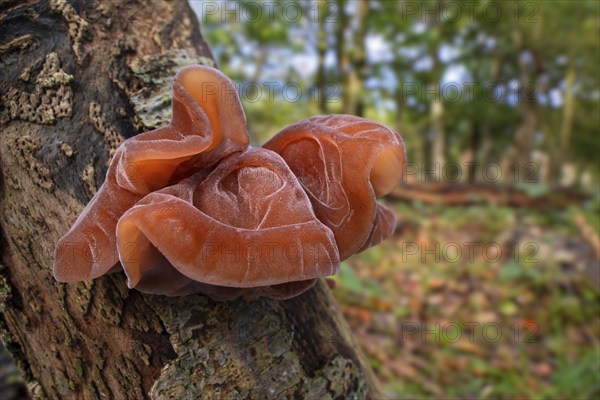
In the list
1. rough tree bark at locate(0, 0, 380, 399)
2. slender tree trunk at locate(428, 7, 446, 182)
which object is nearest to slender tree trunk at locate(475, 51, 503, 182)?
slender tree trunk at locate(428, 7, 446, 182)

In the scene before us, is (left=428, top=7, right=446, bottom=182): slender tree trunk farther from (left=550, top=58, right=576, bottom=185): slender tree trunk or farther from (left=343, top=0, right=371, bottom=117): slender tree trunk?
(left=550, top=58, right=576, bottom=185): slender tree trunk

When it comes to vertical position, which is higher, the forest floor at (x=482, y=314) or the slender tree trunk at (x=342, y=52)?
the slender tree trunk at (x=342, y=52)

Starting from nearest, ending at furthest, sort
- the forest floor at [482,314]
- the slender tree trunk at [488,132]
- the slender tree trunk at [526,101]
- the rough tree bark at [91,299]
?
the rough tree bark at [91,299], the forest floor at [482,314], the slender tree trunk at [526,101], the slender tree trunk at [488,132]

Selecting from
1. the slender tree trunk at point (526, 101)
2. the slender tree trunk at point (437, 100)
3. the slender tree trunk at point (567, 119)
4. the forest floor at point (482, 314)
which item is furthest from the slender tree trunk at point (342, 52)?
the slender tree trunk at point (567, 119)

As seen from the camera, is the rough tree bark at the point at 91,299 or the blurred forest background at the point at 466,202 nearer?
the rough tree bark at the point at 91,299

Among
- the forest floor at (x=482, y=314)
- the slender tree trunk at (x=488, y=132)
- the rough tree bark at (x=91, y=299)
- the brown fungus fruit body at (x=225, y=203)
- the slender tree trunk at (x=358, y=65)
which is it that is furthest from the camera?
the slender tree trunk at (x=488, y=132)

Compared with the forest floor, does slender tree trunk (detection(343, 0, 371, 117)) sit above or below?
above

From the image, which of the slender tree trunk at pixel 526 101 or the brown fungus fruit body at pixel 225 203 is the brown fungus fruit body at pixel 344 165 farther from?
the slender tree trunk at pixel 526 101
